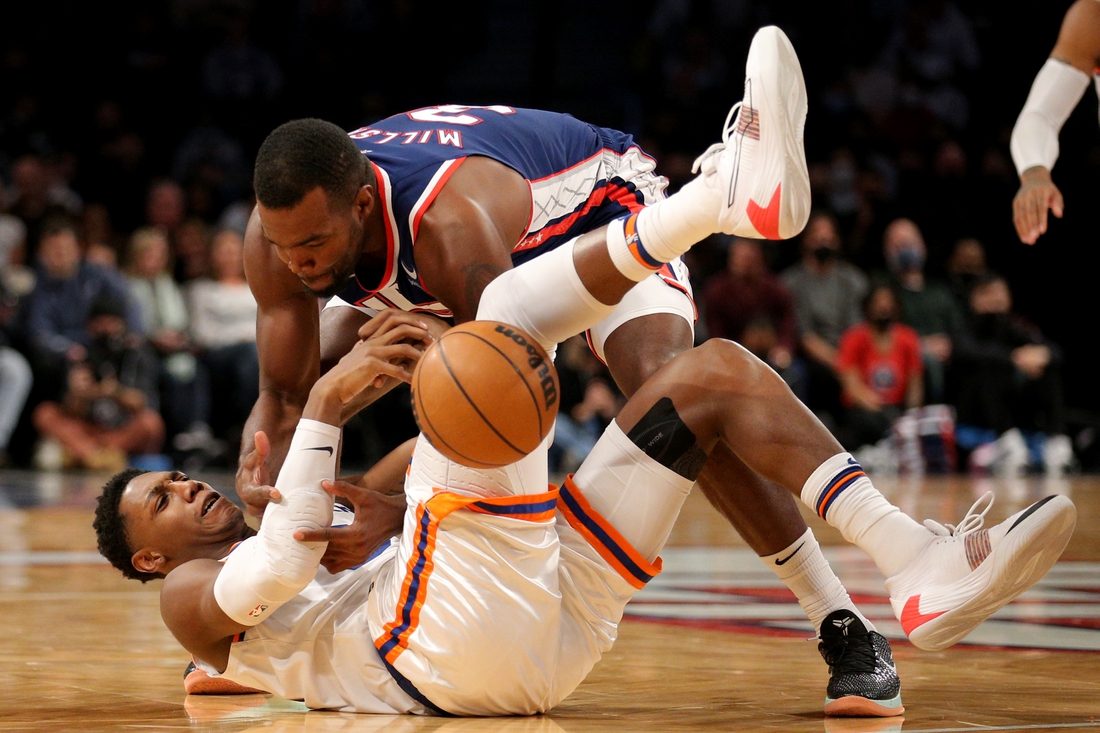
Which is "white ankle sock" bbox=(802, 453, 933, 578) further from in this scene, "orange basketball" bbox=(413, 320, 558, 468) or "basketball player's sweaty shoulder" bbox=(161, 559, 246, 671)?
"basketball player's sweaty shoulder" bbox=(161, 559, 246, 671)

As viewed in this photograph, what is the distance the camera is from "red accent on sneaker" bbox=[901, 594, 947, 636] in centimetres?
272

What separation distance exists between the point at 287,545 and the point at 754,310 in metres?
8.21

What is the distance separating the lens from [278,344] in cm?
374

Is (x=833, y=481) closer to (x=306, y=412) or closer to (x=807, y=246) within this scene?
(x=306, y=412)

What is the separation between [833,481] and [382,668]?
1.01 metres

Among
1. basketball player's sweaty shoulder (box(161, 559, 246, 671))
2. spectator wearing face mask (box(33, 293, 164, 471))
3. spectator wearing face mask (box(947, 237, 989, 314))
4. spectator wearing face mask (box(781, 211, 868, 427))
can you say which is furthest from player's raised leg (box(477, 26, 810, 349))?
spectator wearing face mask (box(947, 237, 989, 314))

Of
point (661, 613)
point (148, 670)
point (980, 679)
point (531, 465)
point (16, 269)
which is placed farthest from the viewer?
point (16, 269)

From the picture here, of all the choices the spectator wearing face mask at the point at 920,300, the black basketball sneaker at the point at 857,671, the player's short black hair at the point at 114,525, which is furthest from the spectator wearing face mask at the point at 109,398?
the black basketball sneaker at the point at 857,671

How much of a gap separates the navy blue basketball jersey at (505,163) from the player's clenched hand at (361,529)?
55 centimetres

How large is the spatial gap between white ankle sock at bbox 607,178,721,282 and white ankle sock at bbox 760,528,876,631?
2.58 ft

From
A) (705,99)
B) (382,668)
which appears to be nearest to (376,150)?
(382,668)

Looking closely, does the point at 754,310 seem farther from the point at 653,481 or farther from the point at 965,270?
the point at 653,481

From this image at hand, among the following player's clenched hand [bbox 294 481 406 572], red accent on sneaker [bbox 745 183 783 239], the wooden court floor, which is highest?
red accent on sneaker [bbox 745 183 783 239]

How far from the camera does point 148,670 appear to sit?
3.65m
